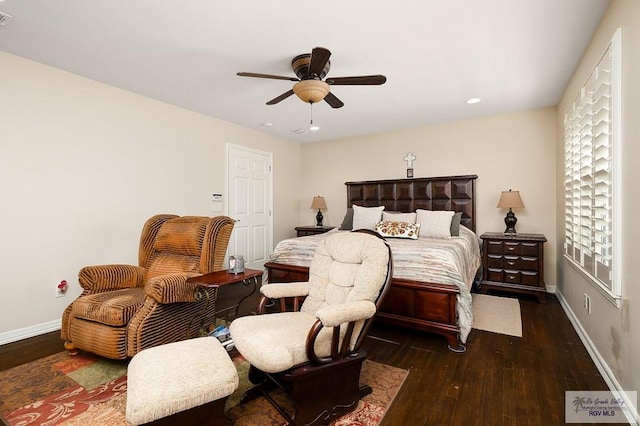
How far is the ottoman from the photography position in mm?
1217

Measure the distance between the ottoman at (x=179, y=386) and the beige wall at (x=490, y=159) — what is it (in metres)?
4.28

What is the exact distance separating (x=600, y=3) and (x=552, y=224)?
2.93 m

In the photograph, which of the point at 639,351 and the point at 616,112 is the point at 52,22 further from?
the point at 639,351

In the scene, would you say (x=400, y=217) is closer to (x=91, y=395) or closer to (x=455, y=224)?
(x=455, y=224)

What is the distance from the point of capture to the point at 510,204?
159 inches

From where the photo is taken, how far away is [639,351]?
5.22 ft

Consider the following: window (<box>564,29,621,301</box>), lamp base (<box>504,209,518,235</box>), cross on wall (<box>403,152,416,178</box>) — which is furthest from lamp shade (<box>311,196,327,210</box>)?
window (<box>564,29,621,301</box>)

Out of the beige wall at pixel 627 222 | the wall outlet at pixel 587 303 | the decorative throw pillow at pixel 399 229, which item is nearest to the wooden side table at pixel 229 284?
the decorative throw pillow at pixel 399 229

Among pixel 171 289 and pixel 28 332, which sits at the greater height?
pixel 171 289

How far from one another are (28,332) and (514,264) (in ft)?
17.5

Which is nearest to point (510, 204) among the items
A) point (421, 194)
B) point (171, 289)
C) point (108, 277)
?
point (421, 194)

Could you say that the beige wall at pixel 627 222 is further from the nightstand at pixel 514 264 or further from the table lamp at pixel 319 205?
the table lamp at pixel 319 205

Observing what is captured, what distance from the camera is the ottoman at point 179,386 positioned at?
3.99 feet

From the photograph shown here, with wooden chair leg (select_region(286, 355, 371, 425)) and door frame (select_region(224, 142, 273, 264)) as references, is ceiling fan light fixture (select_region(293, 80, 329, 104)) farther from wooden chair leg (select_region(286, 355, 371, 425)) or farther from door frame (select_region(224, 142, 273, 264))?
door frame (select_region(224, 142, 273, 264))
